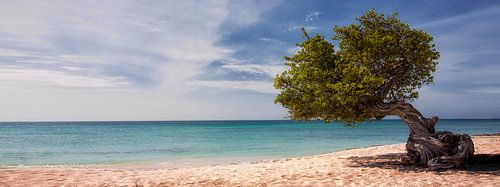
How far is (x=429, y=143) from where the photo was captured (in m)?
15.2

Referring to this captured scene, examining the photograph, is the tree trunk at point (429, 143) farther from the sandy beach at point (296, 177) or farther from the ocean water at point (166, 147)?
the ocean water at point (166, 147)

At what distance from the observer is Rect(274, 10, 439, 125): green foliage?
15164mm

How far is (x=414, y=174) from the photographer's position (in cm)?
1330

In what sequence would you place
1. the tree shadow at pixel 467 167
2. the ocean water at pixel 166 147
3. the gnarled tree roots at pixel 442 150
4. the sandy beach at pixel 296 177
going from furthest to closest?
the ocean water at pixel 166 147, the gnarled tree roots at pixel 442 150, the tree shadow at pixel 467 167, the sandy beach at pixel 296 177

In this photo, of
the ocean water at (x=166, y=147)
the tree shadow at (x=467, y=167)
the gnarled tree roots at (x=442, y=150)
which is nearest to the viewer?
the tree shadow at (x=467, y=167)

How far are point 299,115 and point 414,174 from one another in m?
5.78

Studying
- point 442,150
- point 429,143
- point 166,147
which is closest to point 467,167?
point 442,150

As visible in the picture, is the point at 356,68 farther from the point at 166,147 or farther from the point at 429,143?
the point at 166,147

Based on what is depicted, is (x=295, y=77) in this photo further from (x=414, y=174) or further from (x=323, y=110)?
(x=414, y=174)

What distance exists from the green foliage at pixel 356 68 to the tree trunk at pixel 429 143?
0.86 metres

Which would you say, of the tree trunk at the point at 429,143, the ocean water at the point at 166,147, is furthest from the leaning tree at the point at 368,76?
the ocean water at the point at 166,147

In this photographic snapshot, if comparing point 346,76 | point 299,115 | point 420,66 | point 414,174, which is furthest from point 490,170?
point 299,115

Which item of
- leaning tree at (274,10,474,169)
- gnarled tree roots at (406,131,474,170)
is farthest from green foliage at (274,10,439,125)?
gnarled tree roots at (406,131,474,170)

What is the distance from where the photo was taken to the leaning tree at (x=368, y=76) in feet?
48.9
